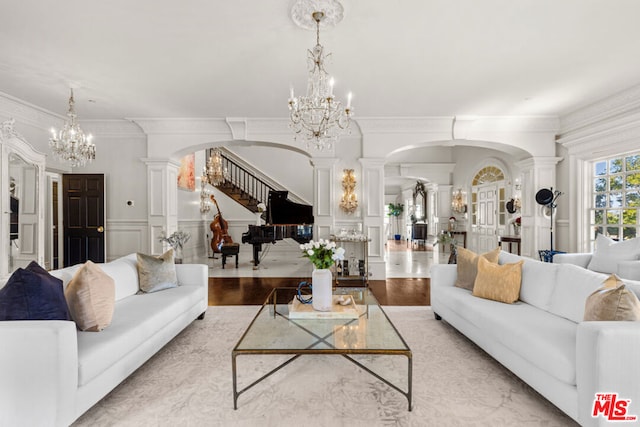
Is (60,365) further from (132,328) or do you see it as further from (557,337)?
(557,337)

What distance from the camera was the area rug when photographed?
1.90 meters

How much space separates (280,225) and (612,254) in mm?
5313

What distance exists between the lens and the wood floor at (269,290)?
14.5 feet

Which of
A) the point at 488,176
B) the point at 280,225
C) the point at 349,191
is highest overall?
the point at 488,176

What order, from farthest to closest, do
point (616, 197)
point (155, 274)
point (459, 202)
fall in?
1. point (459, 202)
2. point (616, 197)
3. point (155, 274)

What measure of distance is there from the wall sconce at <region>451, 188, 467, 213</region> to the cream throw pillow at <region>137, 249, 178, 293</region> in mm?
8208

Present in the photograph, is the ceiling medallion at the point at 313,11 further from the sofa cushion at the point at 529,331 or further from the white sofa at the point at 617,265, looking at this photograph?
the white sofa at the point at 617,265

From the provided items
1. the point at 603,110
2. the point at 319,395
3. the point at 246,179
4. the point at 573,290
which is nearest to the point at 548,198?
the point at 603,110

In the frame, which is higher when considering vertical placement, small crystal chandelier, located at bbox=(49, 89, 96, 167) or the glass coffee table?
small crystal chandelier, located at bbox=(49, 89, 96, 167)

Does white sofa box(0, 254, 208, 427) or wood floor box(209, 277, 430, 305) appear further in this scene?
wood floor box(209, 277, 430, 305)

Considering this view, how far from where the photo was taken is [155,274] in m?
3.31

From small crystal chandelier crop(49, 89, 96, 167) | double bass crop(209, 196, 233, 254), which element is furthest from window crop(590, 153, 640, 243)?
small crystal chandelier crop(49, 89, 96, 167)

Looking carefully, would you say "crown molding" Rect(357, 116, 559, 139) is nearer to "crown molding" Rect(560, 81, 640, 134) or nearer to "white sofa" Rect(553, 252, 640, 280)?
"crown molding" Rect(560, 81, 640, 134)

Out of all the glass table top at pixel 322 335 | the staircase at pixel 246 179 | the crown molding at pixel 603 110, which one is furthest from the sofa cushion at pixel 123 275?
the staircase at pixel 246 179
